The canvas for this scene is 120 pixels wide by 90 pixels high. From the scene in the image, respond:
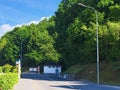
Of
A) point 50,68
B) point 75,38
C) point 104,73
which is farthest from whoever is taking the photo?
point 50,68

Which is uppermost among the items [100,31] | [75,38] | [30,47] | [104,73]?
[30,47]

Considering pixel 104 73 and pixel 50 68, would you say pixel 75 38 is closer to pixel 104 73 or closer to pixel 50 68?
pixel 104 73

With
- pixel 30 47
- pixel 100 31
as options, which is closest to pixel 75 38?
pixel 100 31

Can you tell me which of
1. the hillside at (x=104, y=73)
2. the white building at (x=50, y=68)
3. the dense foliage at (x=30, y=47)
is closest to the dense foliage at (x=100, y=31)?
the hillside at (x=104, y=73)

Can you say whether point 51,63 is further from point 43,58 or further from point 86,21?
point 86,21

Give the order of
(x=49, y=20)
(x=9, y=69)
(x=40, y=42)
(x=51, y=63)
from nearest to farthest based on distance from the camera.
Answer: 1. (x=9, y=69)
2. (x=51, y=63)
3. (x=40, y=42)
4. (x=49, y=20)

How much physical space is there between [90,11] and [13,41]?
8050 centimetres

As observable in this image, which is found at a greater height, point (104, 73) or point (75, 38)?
point (75, 38)

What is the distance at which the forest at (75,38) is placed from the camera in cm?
5709

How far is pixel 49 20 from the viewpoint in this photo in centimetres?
15850

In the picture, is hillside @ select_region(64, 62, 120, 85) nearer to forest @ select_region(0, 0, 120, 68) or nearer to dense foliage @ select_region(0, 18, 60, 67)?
forest @ select_region(0, 0, 120, 68)

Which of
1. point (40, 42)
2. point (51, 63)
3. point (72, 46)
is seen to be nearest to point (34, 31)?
point (40, 42)

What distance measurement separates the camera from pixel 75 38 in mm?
65812

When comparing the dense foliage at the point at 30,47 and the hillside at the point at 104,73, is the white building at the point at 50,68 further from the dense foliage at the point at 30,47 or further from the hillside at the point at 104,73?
the hillside at the point at 104,73
